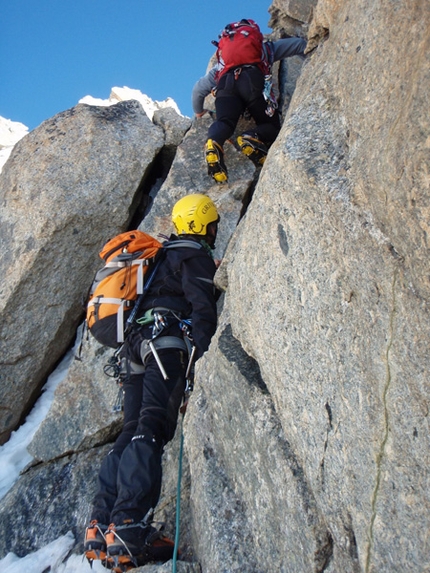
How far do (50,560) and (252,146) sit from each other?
724 centimetres

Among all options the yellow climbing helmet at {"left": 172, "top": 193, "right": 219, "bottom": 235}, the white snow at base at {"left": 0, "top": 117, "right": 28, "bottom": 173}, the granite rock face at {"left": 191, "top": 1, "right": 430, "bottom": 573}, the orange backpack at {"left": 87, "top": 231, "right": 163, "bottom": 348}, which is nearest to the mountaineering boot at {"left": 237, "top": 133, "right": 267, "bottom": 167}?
the yellow climbing helmet at {"left": 172, "top": 193, "right": 219, "bottom": 235}

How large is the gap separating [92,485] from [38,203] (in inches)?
207

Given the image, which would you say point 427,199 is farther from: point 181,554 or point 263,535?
point 181,554

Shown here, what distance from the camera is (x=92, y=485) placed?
7965 millimetres

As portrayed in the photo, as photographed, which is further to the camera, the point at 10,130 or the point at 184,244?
the point at 10,130

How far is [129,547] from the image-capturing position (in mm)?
5273

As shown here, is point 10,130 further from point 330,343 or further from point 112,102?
point 330,343

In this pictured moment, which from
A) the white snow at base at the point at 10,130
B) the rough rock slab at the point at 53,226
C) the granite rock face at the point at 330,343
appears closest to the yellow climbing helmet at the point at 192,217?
the granite rock face at the point at 330,343

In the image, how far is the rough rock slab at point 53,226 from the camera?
9.80 metres

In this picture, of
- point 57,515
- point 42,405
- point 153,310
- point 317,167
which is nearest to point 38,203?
point 42,405

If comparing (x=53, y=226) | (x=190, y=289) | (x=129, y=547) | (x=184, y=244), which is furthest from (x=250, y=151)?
(x=129, y=547)

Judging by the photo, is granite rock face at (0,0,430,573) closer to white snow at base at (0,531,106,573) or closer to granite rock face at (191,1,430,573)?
granite rock face at (191,1,430,573)

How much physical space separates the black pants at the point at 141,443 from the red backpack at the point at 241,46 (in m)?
5.86

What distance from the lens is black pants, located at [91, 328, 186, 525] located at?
5.49 m
